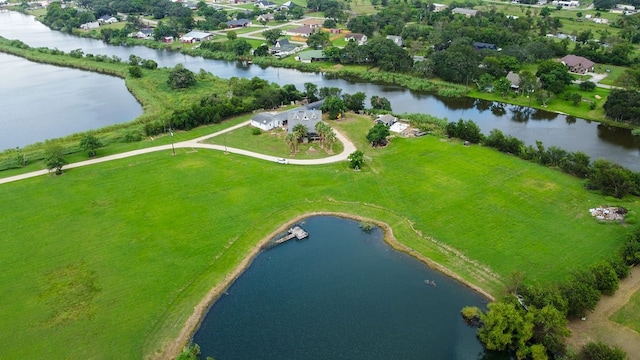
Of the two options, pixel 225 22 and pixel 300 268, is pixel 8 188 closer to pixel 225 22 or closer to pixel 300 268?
pixel 300 268

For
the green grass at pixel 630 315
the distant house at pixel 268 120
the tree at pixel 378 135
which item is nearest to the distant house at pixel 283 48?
the distant house at pixel 268 120

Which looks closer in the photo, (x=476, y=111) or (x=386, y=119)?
(x=386, y=119)

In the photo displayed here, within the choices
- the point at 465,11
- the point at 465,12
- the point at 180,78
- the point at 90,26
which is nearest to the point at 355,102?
the point at 180,78

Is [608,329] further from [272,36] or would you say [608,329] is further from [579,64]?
[272,36]

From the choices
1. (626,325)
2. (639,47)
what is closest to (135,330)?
(626,325)

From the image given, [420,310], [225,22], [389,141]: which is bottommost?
[420,310]
